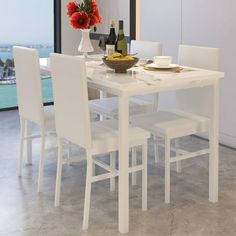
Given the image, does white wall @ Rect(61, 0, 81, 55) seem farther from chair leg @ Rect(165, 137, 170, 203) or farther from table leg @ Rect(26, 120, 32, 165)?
chair leg @ Rect(165, 137, 170, 203)

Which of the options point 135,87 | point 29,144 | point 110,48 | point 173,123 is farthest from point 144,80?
point 29,144

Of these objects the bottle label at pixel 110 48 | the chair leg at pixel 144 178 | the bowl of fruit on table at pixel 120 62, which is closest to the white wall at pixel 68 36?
the bottle label at pixel 110 48

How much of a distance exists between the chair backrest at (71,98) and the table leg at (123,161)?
183mm

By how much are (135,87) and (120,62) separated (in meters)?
0.36

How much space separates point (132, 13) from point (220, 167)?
215 cm

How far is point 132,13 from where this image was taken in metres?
5.13

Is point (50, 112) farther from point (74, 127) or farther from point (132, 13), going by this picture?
point (132, 13)

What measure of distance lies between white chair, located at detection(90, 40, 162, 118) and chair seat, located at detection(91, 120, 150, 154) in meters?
0.60

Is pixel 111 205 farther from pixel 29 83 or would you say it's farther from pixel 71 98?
pixel 29 83

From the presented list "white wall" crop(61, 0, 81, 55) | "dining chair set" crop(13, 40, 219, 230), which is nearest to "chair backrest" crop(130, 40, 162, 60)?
"dining chair set" crop(13, 40, 219, 230)

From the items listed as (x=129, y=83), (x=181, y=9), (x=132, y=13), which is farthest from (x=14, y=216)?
(x=132, y=13)

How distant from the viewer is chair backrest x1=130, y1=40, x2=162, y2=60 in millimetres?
3783

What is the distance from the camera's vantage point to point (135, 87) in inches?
103

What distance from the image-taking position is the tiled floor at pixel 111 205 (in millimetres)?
2701
